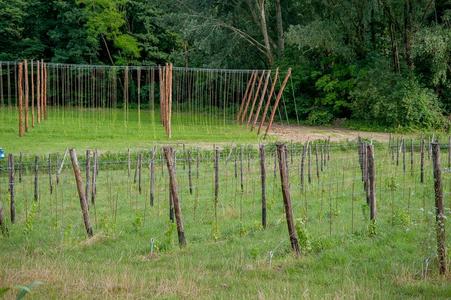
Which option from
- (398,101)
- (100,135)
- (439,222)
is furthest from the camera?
(398,101)

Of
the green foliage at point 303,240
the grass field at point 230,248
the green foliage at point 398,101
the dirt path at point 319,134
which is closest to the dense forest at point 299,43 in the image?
the green foliage at point 398,101

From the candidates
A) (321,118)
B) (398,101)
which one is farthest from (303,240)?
(321,118)

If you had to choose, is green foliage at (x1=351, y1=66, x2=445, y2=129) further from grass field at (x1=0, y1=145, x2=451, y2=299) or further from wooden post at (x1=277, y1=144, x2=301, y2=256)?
wooden post at (x1=277, y1=144, x2=301, y2=256)

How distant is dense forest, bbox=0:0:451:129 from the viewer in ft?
99.0

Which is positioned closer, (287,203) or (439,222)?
(439,222)

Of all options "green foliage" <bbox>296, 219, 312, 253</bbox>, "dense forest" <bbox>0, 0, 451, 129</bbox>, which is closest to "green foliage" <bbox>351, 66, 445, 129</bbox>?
"dense forest" <bbox>0, 0, 451, 129</bbox>

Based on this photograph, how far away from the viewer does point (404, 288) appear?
20.7 ft

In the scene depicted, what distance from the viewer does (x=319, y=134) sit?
2862 centimetres

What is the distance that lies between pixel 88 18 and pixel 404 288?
39.8 m

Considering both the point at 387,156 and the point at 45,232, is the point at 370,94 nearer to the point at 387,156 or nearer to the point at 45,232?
the point at 387,156

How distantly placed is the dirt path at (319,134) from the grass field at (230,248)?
12.2m

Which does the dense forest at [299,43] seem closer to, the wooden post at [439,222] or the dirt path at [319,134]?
the dirt path at [319,134]

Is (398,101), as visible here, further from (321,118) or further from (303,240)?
(303,240)

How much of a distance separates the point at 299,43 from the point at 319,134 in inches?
215
